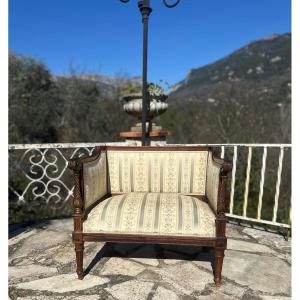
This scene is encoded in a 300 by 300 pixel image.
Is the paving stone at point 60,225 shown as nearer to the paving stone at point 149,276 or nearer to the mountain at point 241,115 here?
the paving stone at point 149,276

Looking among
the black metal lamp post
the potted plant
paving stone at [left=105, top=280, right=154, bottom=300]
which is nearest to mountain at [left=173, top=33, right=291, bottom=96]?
the potted plant

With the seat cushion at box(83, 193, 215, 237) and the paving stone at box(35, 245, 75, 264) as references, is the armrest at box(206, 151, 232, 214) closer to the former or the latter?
the seat cushion at box(83, 193, 215, 237)

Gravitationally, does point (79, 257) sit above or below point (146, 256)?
above

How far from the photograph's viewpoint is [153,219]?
181 cm

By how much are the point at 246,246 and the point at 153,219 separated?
1.13 m

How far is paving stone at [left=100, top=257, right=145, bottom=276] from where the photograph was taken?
6.56ft

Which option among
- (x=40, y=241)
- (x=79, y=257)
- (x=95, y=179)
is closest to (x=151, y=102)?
(x=95, y=179)

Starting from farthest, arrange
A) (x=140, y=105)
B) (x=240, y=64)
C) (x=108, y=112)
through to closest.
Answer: (x=240, y=64) < (x=108, y=112) < (x=140, y=105)

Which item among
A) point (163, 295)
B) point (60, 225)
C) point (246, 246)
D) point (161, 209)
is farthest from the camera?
point (60, 225)

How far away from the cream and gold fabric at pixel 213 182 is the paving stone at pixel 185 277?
19.8 inches

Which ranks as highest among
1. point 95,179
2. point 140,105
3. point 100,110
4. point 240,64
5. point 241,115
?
point 240,64

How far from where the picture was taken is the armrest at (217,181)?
1.67m

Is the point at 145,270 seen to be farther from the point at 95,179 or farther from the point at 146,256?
the point at 95,179

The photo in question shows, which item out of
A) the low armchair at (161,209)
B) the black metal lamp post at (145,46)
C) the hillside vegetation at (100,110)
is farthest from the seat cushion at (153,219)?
the hillside vegetation at (100,110)
